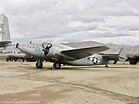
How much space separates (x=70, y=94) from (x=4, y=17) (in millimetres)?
37696

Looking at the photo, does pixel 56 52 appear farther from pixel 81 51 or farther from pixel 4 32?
pixel 4 32

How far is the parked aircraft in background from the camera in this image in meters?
41.8

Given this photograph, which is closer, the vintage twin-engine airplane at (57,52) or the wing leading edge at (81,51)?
the wing leading edge at (81,51)

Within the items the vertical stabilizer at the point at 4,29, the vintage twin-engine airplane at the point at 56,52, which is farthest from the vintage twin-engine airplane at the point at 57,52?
the vertical stabilizer at the point at 4,29


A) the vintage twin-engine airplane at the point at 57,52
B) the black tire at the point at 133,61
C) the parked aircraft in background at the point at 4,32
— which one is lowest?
the black tire at the point at 133,61

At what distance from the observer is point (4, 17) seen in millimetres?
45875

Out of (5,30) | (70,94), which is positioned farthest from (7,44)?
(70,94)

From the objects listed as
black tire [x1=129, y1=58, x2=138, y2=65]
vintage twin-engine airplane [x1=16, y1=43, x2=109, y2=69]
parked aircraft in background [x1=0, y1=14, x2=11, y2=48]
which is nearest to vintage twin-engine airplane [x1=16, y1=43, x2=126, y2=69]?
vintage twin-engine airplane [x1=16, y1=43, x2=109, y2=69]

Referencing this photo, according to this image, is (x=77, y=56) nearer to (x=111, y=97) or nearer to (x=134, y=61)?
(x=111, y=97)

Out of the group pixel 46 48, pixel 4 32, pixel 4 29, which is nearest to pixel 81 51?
pixel 46 48

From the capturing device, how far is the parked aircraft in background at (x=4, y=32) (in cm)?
4181

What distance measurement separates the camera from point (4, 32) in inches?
1746

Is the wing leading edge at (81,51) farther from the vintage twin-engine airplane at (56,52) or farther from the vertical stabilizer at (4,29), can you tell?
the vertical stabilizer at (4,29)

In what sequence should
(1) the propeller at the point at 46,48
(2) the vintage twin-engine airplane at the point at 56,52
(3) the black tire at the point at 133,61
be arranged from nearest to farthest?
→ (1) the propeller at the point at 46,48 → (2) the vintage twin-engine airplane at the point at 56,52 → (3) the black tire at the point at 133,61
